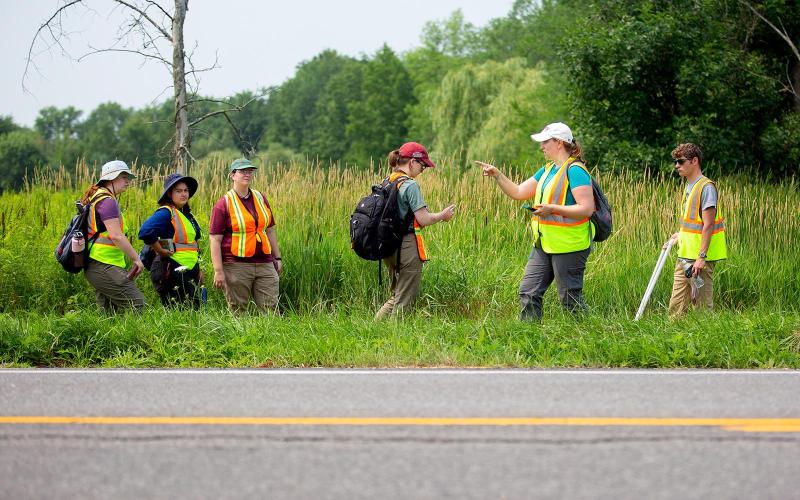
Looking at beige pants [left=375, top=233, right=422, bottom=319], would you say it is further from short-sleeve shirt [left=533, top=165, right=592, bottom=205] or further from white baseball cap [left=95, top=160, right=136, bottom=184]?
white baseball cap [left=95, top=160, right=136, bottom=184]

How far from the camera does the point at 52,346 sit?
7.57m

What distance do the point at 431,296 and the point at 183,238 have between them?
2.64 m

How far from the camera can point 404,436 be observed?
4.64m

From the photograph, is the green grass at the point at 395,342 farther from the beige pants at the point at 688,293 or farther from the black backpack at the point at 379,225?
the black backpack at the point at 379,225

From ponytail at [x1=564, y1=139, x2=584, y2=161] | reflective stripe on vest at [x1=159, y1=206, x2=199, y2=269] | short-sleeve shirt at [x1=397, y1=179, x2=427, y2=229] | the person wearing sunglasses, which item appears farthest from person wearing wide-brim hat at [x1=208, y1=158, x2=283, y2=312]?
the person wearing sunglasses

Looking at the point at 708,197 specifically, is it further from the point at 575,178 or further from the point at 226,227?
the point at 226,227

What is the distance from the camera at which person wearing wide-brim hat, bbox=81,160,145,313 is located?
27.6 ft

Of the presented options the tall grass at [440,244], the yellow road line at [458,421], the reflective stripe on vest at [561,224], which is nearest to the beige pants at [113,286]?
the tall grass at [440,244]

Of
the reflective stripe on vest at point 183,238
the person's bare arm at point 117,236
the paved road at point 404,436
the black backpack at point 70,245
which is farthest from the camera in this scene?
the reflective stripe on vest at point 183,238

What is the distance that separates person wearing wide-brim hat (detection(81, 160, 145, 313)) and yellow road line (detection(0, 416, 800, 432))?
354 cm

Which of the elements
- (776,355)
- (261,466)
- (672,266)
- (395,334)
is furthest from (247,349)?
(672,266)

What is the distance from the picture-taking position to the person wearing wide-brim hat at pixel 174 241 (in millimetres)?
8770

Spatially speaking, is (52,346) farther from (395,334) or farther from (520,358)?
(520,358)

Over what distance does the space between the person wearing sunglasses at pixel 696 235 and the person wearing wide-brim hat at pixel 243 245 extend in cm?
373
